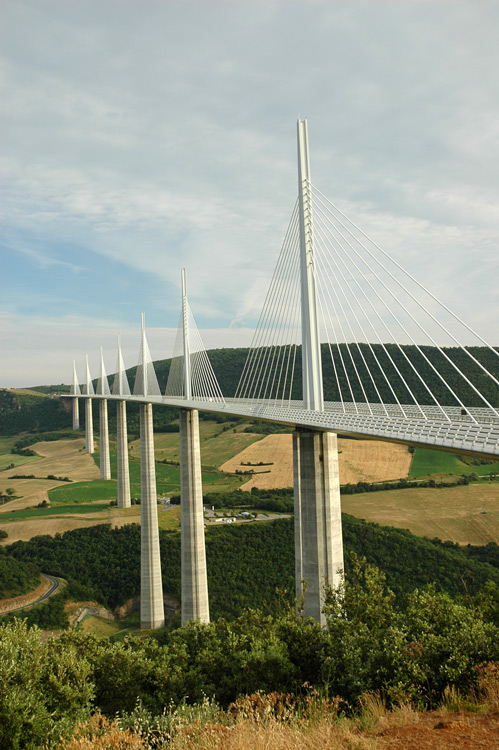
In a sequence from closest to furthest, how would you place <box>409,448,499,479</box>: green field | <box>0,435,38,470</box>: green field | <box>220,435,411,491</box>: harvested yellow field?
<box>409,448,499,479</box>: green field → <box>220,435,411,491</box>: harvested yellow field → <box>0,435,38,470</box>: green field

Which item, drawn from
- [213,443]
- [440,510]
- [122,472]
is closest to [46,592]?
[122,472]

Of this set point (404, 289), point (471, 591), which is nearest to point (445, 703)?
point (404, 289)

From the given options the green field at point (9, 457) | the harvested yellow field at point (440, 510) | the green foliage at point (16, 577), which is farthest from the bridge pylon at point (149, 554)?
the green field at point (9, 457)

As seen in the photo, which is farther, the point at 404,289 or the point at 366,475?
the point at 366,475

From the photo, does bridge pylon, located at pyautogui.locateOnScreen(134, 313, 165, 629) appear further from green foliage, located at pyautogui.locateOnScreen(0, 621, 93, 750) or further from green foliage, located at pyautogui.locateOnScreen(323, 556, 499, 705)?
green foliage, located at pyautogui.locateOnScreen(323, 556, 499, 705)

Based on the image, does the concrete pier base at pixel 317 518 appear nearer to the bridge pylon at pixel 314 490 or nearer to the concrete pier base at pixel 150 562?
the bridge pylon at pixel 314 490

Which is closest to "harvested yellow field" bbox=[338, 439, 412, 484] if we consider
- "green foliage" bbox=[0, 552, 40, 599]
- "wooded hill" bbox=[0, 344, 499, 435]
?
"wooded hill" bbox=[0, 344, 499, 435]

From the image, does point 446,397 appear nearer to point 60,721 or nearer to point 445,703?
point 445,703
